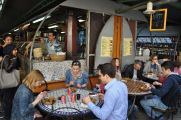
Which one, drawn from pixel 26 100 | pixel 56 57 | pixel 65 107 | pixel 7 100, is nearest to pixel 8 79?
pixel 7 100

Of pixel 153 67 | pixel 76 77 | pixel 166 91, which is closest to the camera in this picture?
pixel 166 91

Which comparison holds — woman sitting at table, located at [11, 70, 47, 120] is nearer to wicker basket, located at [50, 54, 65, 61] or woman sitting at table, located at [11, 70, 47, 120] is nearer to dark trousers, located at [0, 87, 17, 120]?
dark trousers, located at [0, 87, 17, 120]

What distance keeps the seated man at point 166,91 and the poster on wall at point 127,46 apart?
2.69m

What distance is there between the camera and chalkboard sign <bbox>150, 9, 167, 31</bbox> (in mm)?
5814

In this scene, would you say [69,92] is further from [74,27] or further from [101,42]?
[74,27]

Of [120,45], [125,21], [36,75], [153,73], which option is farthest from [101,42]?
[36,75]

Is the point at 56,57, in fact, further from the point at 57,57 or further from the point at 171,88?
the point at 171,88

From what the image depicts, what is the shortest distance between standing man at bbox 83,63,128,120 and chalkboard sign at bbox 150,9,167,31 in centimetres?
373

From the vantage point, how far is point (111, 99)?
2.52 meters

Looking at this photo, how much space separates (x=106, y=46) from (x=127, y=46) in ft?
3.43

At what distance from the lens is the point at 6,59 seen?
4.33 m

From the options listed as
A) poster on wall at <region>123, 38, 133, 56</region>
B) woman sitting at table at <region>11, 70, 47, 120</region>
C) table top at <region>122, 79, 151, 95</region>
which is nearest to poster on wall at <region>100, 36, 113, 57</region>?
poster on wall at <region>123, 38, 133, 56</region>

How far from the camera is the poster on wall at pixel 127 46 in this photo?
6771mm

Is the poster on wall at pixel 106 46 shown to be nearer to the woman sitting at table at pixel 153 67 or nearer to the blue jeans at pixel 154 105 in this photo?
the woman sitting at table at pixel 153 67
